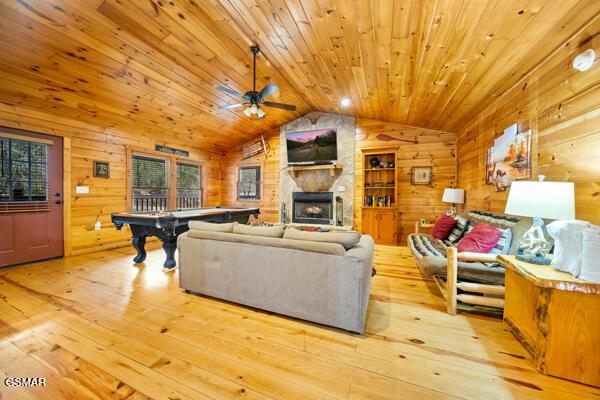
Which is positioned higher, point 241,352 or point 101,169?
point 101,169

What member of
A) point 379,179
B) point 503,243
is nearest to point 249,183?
point 379,179

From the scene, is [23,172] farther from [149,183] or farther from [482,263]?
[482,263]

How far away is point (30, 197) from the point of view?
3.60m

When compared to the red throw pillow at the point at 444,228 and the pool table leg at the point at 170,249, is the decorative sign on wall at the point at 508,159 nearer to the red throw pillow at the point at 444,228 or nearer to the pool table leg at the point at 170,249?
the red throw pillow at the point at 444,228

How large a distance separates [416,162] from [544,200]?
3.82 metres

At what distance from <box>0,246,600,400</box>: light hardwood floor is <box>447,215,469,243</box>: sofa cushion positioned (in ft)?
3.88

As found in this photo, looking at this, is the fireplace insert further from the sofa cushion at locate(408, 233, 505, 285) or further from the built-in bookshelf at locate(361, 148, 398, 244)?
the sofa cushion at locate(408, 233, 505, 285)

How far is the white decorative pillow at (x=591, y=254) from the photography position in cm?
135

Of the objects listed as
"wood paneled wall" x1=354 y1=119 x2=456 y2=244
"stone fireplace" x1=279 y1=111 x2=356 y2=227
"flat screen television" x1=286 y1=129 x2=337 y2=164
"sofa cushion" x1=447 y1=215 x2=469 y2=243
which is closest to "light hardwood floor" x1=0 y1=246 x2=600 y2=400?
"sofa cushion" x1=447 y1=215 x2=469 y2=243

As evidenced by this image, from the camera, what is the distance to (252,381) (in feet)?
4.70

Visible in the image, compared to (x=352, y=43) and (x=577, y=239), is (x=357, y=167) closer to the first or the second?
(x=352, y=43)

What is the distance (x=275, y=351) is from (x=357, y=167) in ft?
15.8

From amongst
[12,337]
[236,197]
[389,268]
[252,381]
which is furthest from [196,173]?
[252,381]

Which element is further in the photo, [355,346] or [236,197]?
[236,197]
